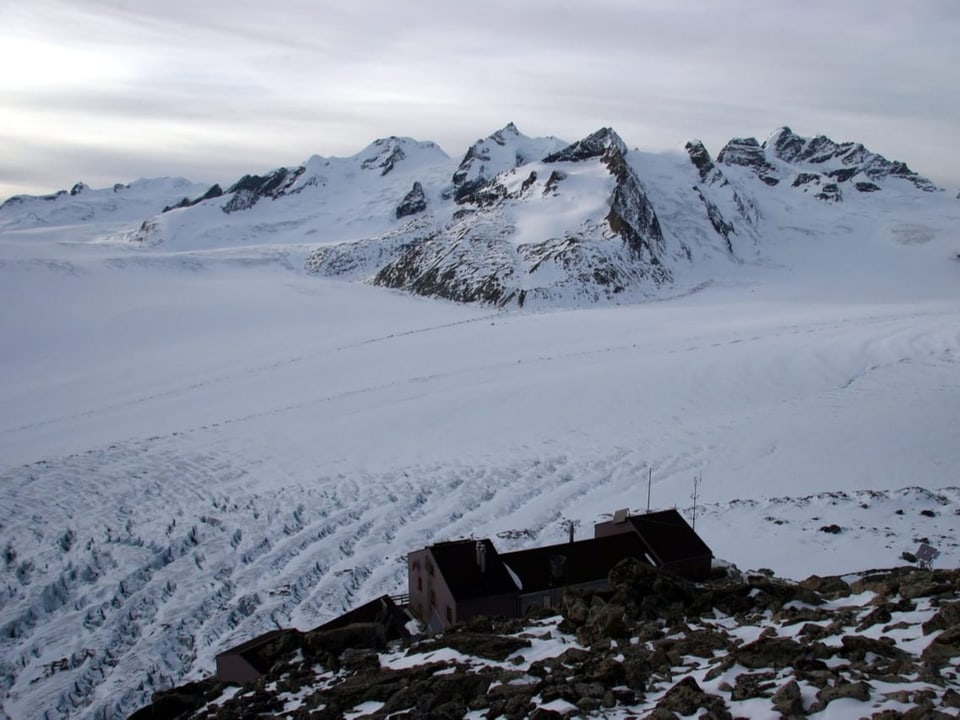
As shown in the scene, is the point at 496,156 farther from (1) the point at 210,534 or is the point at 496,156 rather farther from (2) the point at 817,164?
(1) the point at 210,534

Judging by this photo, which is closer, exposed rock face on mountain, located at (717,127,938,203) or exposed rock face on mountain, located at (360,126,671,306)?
exposed rock face on mountain, located at (360,126,671,306)

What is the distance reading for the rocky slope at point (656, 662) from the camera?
376 inches

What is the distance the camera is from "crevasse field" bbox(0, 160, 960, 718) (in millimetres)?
20000

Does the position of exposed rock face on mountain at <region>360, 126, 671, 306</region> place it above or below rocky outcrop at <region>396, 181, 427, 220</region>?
below

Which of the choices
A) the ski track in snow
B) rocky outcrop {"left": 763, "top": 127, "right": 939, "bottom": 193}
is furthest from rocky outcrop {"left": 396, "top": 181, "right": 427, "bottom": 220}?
the ski track in snow

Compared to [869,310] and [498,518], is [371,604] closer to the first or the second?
[498,518]

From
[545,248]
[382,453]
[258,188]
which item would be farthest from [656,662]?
[258,188]

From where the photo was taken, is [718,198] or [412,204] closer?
[718,198]

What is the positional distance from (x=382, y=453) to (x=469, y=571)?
44.4 ft

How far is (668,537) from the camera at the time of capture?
64.6ft

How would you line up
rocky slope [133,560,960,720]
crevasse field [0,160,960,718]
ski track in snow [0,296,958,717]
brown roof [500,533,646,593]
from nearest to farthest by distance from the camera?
rocky slope [133,560,960,720], ski track in snow [0,296,958,717], brown roof [500,533,646,593], crevasse field [0,160,960,718]

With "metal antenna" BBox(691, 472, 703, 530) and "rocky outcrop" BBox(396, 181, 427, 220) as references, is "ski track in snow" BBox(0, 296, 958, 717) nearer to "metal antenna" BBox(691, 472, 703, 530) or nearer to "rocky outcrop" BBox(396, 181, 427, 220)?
"metal antenna" BBox(691, 472, 703, 530)

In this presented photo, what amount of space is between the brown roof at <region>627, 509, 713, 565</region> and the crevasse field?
9.81ft

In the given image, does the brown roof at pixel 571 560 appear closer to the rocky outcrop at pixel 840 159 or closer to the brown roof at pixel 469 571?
the brown roof at pixel 469 571
